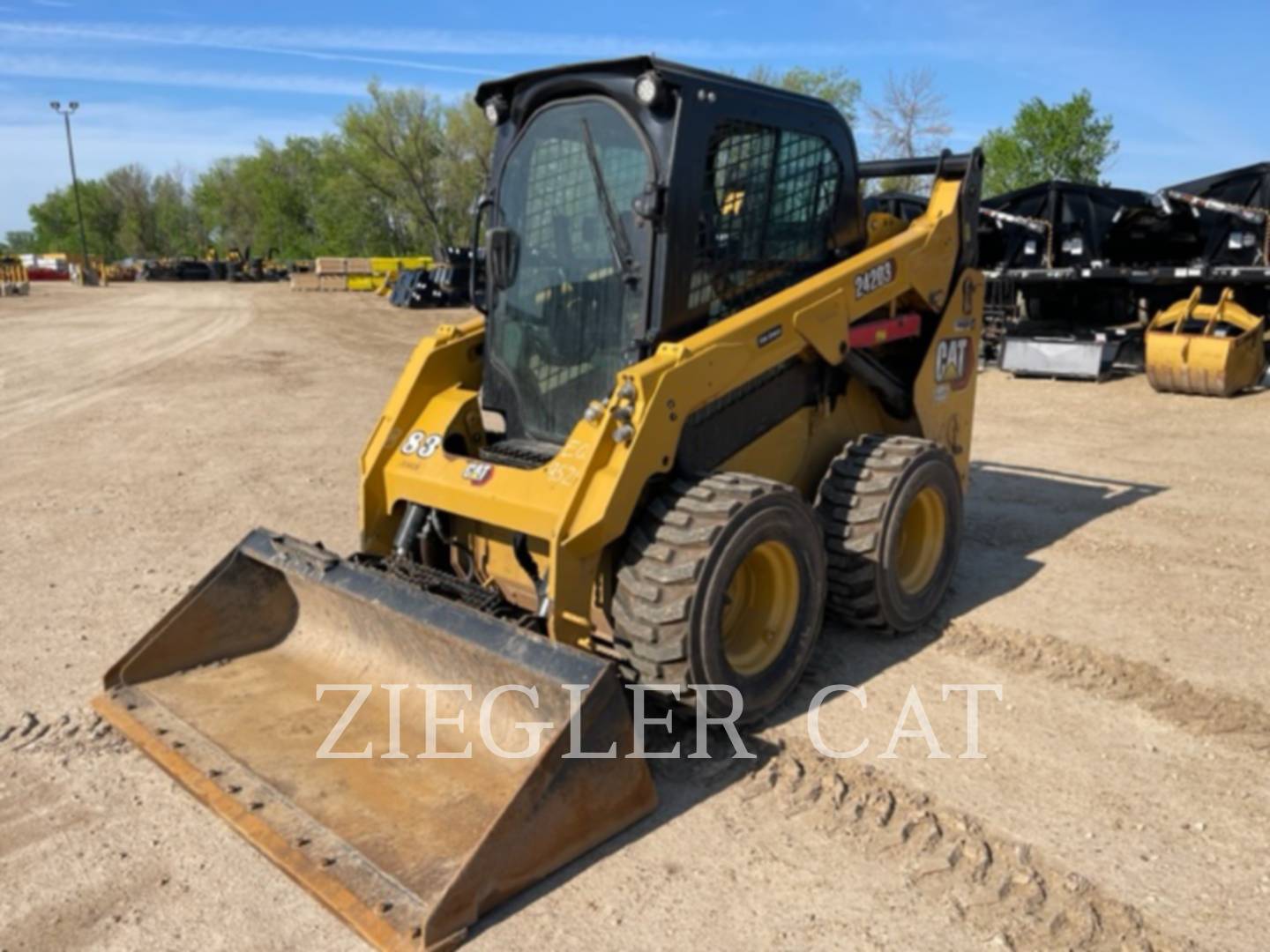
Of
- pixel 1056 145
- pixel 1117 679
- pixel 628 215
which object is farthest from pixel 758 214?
pixel 1056 145

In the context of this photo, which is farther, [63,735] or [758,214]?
[758,214]

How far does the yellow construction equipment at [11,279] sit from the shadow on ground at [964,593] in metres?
38.7

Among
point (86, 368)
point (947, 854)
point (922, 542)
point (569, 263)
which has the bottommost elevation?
point (86, 368)

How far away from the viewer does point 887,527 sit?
4418mm

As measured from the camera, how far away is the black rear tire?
4.43 meters

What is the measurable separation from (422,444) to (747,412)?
1401 mm

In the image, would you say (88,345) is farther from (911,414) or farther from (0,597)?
(911,414)

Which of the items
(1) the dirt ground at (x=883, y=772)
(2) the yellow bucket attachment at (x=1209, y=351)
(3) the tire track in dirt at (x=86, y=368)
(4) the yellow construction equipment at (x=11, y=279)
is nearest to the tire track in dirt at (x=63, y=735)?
(1) the dirt ground at (x=883, y=772)

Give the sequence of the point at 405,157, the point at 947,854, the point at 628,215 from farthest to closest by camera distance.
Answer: the point at 405,157 < the point at 628,215 < the point at 947,854

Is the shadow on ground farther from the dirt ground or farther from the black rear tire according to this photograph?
the black rear tire

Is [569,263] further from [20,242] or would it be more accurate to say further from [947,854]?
[20,242]

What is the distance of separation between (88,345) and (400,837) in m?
18.8

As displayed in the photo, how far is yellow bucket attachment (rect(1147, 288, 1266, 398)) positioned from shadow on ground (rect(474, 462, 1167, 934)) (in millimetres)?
4843

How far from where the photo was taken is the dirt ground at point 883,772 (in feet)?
9.38
